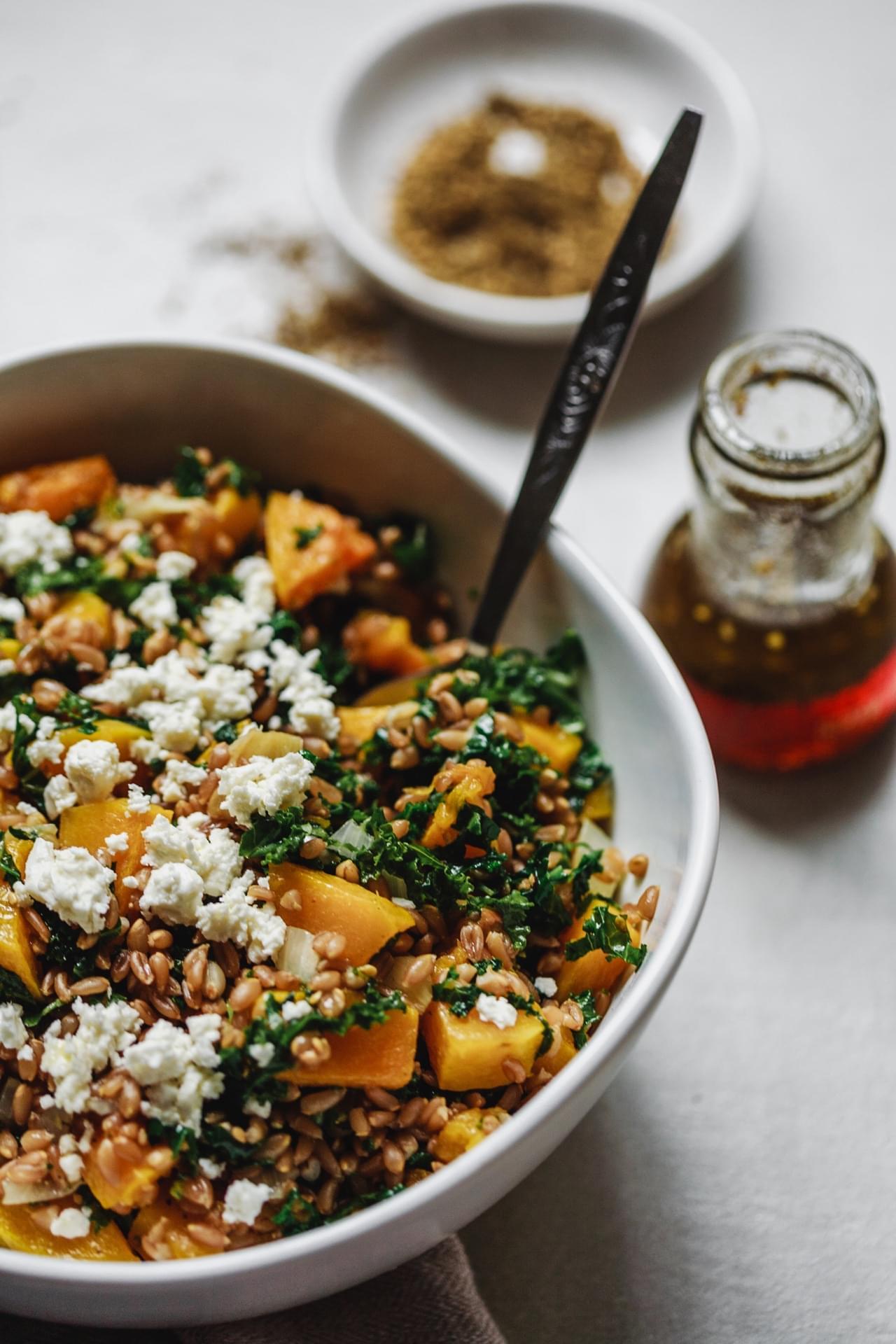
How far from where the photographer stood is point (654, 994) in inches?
63.7

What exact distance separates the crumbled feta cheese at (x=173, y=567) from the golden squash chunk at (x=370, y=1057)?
0.84 meters

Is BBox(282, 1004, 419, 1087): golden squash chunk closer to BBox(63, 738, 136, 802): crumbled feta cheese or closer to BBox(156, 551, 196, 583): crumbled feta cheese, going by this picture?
BBox(63, 738, 136, 802): crumbled feta cheese

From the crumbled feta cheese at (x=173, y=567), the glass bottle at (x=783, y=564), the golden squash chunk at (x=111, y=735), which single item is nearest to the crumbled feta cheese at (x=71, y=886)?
the golden squash chunk at (x=111, y=735)

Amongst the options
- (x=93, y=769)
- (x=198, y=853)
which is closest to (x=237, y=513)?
(x=93, y=769)

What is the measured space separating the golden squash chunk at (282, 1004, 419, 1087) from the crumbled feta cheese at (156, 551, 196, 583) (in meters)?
0.84

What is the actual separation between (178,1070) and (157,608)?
767 millimetres

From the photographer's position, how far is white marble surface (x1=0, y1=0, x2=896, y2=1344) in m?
2.12

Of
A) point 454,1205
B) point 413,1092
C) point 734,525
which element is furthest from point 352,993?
point 734,525

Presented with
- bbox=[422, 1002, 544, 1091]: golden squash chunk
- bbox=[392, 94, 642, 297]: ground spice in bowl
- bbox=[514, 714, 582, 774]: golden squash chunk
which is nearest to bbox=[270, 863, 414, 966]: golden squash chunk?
bbox=[422, 1002, 544, 1091]: golden squash chunk

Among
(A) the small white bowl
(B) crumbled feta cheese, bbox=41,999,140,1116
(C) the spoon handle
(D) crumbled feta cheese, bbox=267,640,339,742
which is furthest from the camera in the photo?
(A) the small white bowl

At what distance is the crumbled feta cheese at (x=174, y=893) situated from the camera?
65.6 inches

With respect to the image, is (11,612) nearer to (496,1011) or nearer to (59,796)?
(59,796)

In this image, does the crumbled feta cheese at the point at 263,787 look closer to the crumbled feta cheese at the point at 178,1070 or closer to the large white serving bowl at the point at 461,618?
the crumbled feta cheese at the point at 178,1070

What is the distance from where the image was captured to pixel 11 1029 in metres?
1.66
